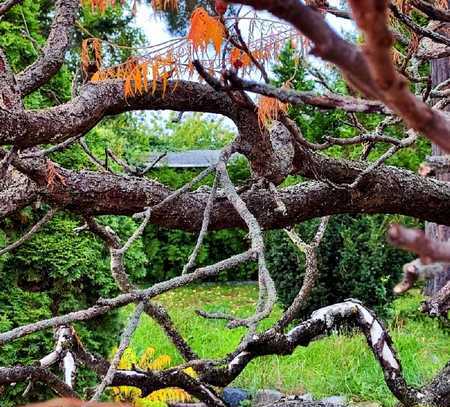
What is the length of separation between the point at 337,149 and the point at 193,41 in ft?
21.5

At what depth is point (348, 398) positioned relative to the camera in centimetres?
350

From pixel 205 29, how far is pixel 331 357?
128 inches

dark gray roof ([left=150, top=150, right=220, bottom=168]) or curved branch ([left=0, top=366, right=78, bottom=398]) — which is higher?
dark gray roof ([left=150, top=150, right=220, bottom=168])

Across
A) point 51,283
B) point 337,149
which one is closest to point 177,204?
point 51,283

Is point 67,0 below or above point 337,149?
below

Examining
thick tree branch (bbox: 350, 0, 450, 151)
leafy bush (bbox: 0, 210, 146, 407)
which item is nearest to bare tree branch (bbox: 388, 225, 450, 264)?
thick tree branch (bbox: 350, 0, 450, 151)

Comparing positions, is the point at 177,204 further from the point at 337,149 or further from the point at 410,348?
the point at 337,149

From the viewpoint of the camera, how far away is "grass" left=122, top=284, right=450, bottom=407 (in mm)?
3664

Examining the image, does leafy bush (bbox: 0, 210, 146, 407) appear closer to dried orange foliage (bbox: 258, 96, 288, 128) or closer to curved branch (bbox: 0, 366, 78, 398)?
curved branch (bbox: 0, 366, 78, 398)

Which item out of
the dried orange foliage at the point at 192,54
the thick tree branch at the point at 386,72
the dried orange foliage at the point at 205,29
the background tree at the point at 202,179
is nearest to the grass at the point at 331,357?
the background tree at the point at 202,179

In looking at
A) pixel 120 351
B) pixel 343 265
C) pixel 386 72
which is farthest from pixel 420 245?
pixel 343 265

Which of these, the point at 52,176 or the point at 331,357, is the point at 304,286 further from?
Answer: the point at 331,357

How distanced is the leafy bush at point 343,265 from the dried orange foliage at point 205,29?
4384mm

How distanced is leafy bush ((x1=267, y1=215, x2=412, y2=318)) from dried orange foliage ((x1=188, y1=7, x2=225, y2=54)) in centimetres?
438
